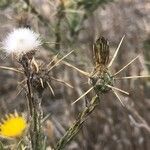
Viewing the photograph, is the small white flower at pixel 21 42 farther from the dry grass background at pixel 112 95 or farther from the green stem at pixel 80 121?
the dry grass background at pixel 112 95

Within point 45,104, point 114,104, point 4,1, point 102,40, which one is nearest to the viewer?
point 102,40

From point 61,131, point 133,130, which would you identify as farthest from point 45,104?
point 133,130

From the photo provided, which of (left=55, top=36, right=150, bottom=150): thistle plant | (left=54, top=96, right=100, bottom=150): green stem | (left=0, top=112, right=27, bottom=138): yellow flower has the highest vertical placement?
(left=0, top=112, right=27, bottom=138): yellow flower

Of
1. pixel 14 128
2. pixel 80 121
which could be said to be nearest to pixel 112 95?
pixel 14 128

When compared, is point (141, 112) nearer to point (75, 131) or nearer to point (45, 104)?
A: point (45, 104)

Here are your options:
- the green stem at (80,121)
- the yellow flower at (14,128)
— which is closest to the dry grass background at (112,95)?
the yellow flower at (14,128)

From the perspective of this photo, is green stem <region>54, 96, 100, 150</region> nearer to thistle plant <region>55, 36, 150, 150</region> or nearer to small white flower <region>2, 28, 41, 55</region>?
thistle plant <region>55, 36, 150, 150</region>

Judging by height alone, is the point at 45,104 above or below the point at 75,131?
above

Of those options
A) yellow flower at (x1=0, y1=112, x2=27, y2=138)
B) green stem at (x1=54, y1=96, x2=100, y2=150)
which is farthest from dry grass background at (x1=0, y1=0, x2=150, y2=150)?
green stem at (x1=54, y1=96, x2=100, y2=150)
